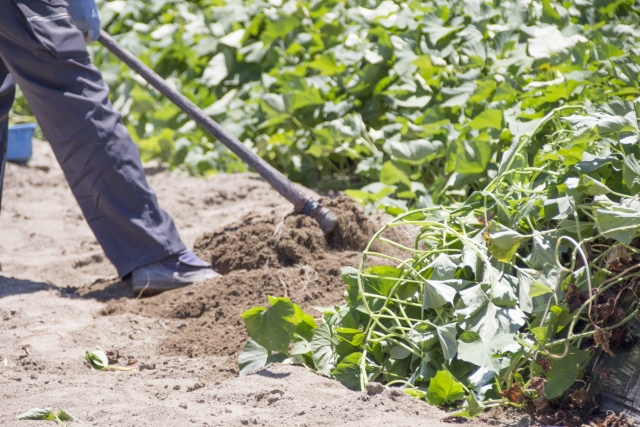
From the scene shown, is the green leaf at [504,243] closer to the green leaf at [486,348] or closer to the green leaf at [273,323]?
the green leaf at [486,348]

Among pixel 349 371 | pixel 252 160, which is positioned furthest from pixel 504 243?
pixel 252 160

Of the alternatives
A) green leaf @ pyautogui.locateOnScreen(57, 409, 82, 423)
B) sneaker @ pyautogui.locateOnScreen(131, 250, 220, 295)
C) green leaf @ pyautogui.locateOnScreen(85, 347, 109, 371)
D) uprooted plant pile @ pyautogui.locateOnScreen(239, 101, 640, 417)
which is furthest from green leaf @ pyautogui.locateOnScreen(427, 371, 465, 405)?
sneaker @ pyautogui.locateOnScreen(131, 250, 220, 295)

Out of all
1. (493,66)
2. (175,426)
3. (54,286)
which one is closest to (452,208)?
(175,426)

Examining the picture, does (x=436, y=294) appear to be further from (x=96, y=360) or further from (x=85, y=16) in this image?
(x=85, y=16)

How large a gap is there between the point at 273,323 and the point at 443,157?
65.4 inches

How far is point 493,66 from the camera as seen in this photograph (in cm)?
329

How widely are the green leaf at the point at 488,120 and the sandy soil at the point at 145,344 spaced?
694mm

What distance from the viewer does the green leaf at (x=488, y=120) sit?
9.09 feet

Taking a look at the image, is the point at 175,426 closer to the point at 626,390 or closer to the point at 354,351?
the point at 354,351

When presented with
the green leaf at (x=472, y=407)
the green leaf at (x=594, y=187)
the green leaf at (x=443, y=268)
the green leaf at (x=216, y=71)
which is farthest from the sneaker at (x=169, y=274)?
the green leaf at (x=216, y=71)

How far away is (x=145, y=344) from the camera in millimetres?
2418

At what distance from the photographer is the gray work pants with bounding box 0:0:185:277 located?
2617mm

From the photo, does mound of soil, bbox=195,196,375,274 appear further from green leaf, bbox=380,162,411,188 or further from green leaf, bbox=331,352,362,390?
green leaf, bbox=331,352,362,390

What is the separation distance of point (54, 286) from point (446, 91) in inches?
74.5
